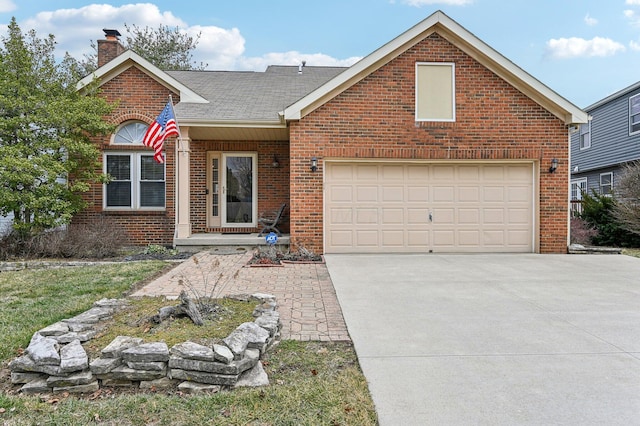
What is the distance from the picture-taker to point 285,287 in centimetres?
658

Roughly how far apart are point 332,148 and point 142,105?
590cm

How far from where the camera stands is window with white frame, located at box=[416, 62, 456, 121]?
33.8 feet

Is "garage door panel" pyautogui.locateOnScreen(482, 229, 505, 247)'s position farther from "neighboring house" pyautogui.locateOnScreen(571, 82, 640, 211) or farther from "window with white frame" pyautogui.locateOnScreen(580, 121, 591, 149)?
"window with white frame" pyautogui.locateOnScreen(580, 121, 591, 149)

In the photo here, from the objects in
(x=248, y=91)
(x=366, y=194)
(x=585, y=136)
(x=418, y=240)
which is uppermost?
(x=585, y=136)

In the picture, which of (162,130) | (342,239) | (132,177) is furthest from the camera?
(132,177)

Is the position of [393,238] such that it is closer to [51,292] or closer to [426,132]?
[426,132]

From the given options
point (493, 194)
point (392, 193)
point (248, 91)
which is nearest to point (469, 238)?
point (493, 194)

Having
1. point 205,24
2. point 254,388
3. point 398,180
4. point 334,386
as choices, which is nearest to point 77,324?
point 254,388

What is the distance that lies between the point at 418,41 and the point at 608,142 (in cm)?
1473

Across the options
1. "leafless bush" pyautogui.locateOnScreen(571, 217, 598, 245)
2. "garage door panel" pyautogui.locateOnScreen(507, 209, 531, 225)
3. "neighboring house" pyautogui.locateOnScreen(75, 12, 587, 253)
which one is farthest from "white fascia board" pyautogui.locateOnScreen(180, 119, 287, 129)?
"leafless bush" pyautogui.locateOnScreen(571, 217, 598, 245)

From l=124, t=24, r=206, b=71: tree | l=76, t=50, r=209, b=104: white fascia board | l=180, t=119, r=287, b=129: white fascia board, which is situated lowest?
l=180, t=119, r=287, b=129: white fascia board

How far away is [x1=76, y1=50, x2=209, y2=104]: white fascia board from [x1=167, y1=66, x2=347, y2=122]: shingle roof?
0.42 metres

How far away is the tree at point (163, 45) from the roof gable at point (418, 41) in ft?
72.3

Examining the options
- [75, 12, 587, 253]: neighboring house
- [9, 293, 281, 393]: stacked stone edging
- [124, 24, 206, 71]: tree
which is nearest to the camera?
[9, 293, 281, 393]: stacked stone edging
